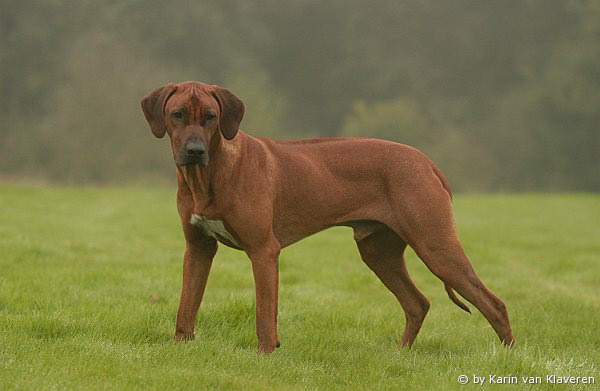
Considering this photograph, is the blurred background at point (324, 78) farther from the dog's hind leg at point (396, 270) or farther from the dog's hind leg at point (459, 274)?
the dog's hind leg at point (459, 274)

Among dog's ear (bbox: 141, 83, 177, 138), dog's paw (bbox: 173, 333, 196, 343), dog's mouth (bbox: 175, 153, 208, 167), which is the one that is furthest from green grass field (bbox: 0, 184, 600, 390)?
dog's ear (bbox: 141, 83, 177, 138)

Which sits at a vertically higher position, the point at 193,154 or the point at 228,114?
the point at 228,114

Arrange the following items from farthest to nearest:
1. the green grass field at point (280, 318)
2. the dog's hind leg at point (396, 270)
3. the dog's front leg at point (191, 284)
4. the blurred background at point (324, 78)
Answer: the blurred background at point (324, 78) → the dog's hind leg at point (396, 270) → the dog's front leg at point (191, 284) → the green grass field at point (280, 318)

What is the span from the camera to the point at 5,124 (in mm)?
38719

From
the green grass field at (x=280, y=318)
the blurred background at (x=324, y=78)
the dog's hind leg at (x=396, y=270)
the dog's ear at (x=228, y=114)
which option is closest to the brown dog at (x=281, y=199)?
the dog's ear at (x=228, y=114)

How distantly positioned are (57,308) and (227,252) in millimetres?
5703

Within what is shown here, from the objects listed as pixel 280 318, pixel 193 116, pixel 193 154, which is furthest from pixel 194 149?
pixel 280 318

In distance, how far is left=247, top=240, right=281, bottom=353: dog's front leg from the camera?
507 cm

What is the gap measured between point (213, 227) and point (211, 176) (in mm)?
359

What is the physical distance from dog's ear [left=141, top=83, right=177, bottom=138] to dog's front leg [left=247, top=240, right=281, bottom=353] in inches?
40.0

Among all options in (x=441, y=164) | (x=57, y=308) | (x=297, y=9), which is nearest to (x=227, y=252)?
(x=57, y=308)

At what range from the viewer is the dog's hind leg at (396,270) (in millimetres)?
6070

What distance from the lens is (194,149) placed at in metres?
4.61

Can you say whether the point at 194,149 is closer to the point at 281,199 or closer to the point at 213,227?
the point at 213,227
